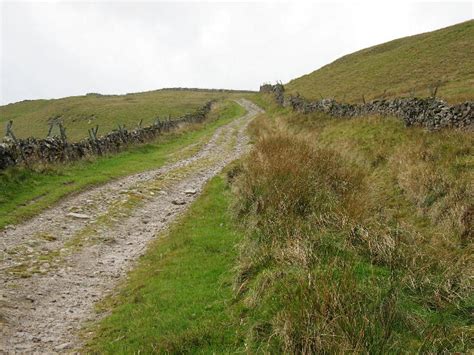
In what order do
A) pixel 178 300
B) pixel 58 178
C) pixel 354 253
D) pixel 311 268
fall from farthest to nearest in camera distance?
pixel 58 178, pixel 178 300, pixel 354 253, pixel 311 268

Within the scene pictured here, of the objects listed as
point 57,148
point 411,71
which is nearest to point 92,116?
point 411,71

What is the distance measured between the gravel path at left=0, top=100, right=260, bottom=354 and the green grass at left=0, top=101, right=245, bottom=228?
2.11 ft

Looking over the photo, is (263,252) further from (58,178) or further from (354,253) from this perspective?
(58,178)

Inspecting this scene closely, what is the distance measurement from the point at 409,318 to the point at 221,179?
1262 cm

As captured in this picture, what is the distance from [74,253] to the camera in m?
10.6

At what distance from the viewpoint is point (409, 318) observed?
568cm

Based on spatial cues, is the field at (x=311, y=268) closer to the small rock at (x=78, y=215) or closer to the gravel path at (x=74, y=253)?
the gravel path at (x=74, y=253)

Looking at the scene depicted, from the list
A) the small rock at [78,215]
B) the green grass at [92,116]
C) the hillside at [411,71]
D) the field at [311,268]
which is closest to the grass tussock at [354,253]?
the field at [311,268]

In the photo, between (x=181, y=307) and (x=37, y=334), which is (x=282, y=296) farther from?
(x=37, y=334)

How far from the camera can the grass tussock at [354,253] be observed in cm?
530

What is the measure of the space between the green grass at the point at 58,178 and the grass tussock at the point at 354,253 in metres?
7.21

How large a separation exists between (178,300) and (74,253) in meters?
4.25

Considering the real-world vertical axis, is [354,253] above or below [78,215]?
above

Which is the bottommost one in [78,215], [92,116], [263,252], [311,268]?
[78,215]
